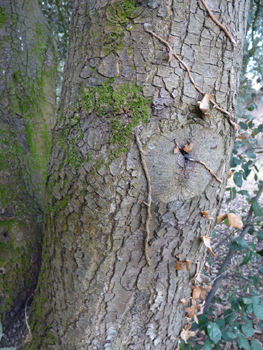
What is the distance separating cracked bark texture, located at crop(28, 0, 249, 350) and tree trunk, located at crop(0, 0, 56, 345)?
447 mm

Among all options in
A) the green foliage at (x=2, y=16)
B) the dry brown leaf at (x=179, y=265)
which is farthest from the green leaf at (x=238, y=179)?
the green foliage at (x=2, y=16)

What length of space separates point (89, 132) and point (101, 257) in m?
0.44

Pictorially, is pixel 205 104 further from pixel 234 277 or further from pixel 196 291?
pixel 234 277

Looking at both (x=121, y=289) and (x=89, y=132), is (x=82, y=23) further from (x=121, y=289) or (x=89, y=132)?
(x=121, y=289)

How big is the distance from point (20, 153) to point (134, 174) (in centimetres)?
93

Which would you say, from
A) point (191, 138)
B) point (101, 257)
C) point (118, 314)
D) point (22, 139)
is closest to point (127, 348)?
point (118, 314)

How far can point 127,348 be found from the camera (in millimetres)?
939

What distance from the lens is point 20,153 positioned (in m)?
1.39

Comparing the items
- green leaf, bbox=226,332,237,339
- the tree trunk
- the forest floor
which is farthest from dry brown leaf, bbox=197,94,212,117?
green leaf, bbox=226,332,237,339

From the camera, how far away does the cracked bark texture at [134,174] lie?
2.45 ft

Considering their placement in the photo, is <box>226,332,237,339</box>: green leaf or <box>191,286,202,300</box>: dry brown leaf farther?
<box>226,332,237,339</box>: green leaf

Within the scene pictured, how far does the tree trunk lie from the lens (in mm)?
1306

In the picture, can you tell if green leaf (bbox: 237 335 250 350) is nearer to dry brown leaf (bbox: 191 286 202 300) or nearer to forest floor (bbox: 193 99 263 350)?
forest floor (bbox: 193 99 263 350)

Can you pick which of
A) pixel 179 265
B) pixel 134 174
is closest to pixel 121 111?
pixel 134 174
